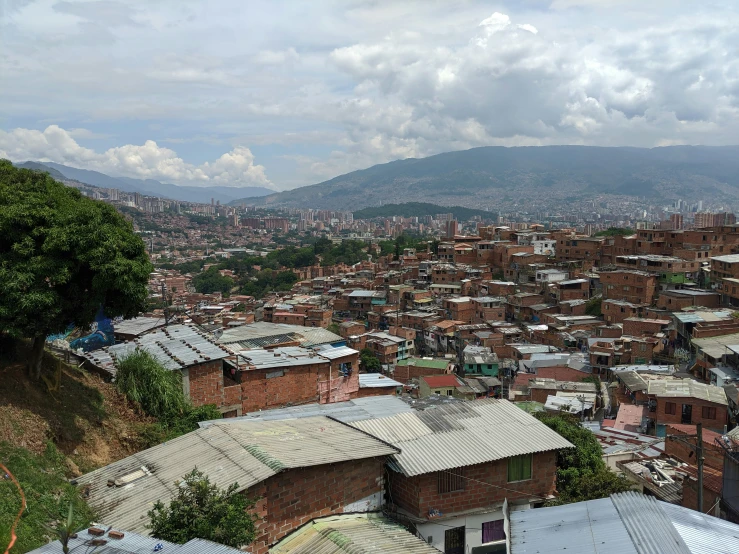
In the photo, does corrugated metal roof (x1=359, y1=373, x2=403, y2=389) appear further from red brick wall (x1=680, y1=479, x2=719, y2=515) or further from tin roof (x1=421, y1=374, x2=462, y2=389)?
red brick wall (x1=680, y1=479, x2=719, y2=515)

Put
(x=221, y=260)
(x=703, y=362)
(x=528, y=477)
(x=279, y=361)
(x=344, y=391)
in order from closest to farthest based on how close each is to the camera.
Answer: (x=528, y=477)
(x=279, y=361)
(x=344, y=391)
(x=703, y=362)
(x=221, y=260)

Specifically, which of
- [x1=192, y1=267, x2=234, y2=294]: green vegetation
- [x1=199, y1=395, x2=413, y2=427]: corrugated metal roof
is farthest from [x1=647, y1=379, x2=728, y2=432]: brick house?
[x1=192, y1=267, x2=234, y2=294]: green vegetation

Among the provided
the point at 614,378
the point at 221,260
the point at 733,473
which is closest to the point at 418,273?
the point at 614,378

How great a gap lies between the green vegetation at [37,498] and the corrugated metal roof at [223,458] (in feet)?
0.95

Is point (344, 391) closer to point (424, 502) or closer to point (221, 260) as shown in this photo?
point (424, 502)

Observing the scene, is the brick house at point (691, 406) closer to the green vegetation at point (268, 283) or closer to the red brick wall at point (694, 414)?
the red brick wall at point (694, 414)

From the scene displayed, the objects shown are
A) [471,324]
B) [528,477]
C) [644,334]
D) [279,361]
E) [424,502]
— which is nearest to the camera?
[424,502]

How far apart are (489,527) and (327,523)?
2.41 metres

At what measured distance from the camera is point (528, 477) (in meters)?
8.33

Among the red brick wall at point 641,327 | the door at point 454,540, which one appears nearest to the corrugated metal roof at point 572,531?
the door at point 454,540

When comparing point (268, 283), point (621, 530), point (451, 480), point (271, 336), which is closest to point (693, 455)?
point (451, 480)

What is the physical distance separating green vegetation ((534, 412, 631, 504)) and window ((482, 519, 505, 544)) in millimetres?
867

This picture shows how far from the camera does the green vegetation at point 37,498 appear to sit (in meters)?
5.88

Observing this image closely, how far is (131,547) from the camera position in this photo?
16.4ft
